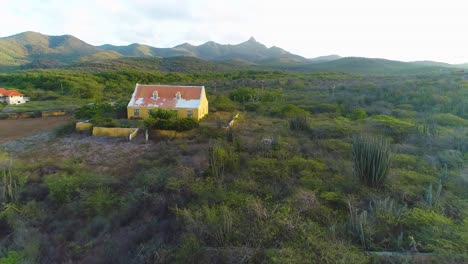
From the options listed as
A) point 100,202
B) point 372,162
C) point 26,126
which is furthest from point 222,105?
point 372,162

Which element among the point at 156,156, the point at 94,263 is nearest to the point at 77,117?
the point at 156,156

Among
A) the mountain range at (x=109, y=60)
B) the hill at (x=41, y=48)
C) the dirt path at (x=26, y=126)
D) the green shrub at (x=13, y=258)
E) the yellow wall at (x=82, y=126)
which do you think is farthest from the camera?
the hill at (x=41, y=48)

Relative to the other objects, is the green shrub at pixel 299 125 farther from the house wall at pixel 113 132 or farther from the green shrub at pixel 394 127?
the house wall at pixel 113 132

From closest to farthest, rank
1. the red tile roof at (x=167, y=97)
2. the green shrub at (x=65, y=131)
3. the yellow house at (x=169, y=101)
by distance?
the green shrub at (x=65, y=131) < the yellow house at (x=169, y=101) < the red tile roof at (x=167, y=97)

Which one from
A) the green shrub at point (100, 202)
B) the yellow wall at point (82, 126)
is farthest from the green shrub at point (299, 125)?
the yellow wall at point (82, 126)

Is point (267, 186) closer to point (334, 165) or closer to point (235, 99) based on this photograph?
point (334, 165)

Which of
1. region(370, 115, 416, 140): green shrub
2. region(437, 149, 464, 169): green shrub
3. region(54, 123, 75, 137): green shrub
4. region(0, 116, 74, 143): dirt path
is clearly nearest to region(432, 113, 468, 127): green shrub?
region(370, 115, 416, 140): green shrub

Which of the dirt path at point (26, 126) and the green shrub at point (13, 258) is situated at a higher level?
the green shrub at point (13, 258)

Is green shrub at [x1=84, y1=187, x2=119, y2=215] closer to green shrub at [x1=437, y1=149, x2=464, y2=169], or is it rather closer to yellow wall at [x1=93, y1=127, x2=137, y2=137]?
yellow wall at [x1=93, y1=127, x2=137, y2=137]

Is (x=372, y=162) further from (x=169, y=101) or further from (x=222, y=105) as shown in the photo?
(x=222, y=105)
